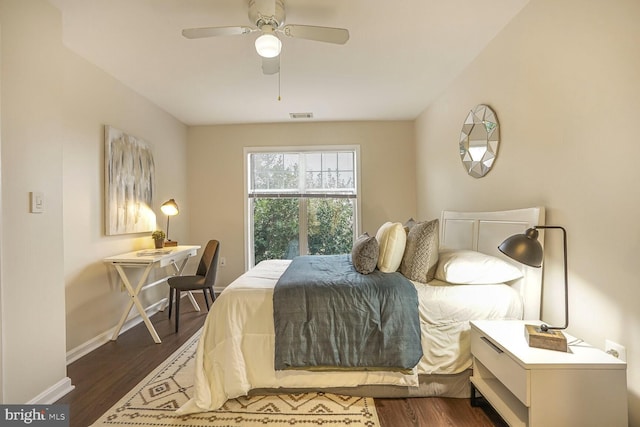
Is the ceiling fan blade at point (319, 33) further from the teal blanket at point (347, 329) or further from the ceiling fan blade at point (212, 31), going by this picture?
the teal blanket at point (347, 329)

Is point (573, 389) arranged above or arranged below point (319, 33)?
below

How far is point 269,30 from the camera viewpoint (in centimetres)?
196

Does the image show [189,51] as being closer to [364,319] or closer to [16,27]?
[16,27]

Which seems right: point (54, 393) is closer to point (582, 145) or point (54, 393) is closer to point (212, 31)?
point (212, 31)

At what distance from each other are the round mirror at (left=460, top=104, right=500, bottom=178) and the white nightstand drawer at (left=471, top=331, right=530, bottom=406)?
1408 millimetres

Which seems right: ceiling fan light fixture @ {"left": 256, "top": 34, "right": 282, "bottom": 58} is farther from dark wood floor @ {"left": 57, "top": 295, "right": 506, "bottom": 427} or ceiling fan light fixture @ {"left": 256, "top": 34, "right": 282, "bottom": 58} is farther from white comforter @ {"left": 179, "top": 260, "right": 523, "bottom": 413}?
dark wood floor @ {"left": 57, "top": 295, "right": 506, "bottom": 427}

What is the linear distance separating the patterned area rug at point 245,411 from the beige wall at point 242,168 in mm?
2618

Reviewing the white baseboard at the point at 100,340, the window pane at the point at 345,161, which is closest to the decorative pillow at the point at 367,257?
the white baseboard at the point at 100,340

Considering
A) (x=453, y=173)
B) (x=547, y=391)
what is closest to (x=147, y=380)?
(x=547, y=391)

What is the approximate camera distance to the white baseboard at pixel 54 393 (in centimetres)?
185

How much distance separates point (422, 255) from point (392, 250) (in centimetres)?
20

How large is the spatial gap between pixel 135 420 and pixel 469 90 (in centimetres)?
350

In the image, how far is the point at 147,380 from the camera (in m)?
2.20

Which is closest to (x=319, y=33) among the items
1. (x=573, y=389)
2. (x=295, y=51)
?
(x=295, y=51)
